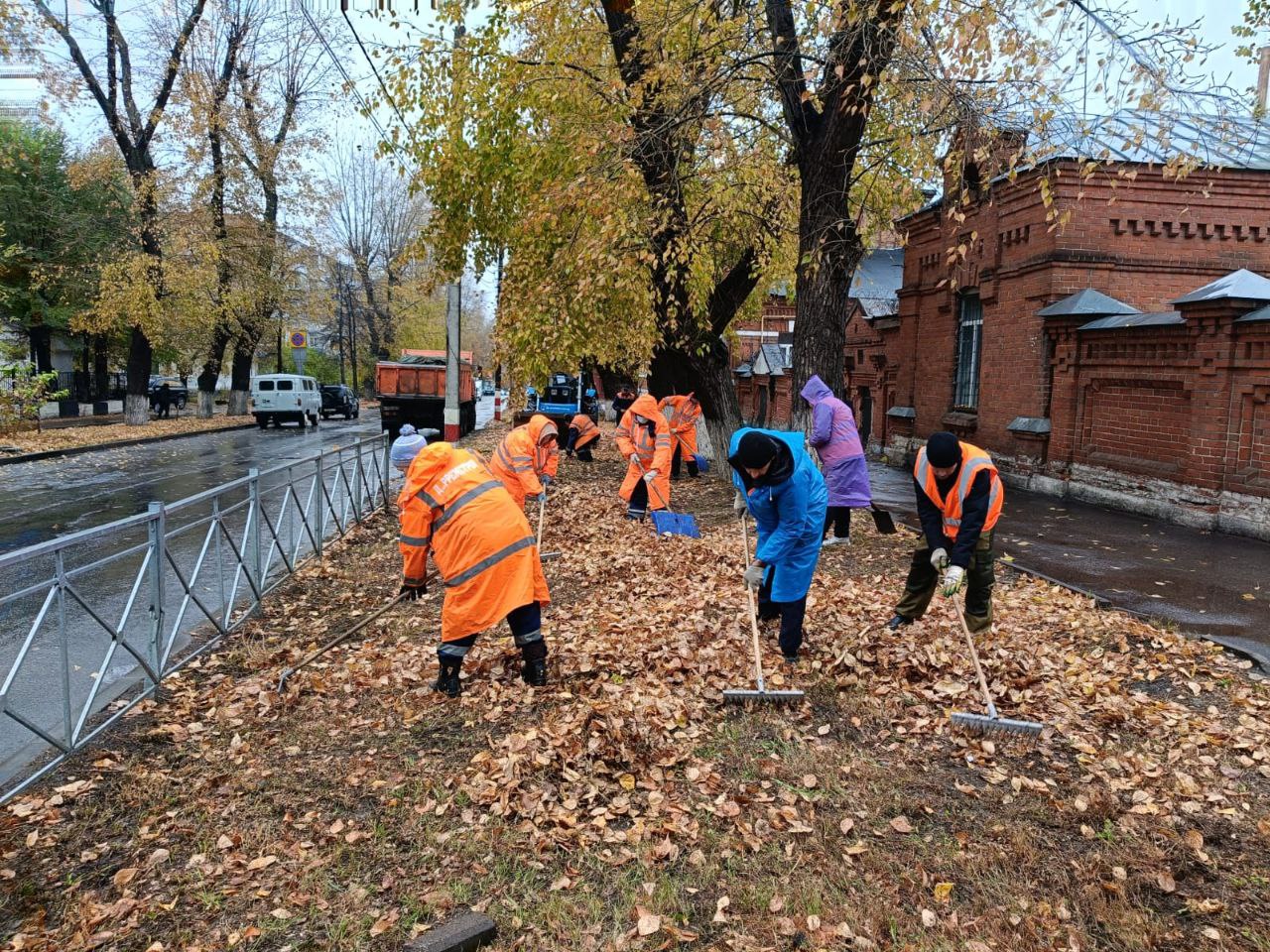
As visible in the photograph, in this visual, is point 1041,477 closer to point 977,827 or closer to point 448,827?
point 977,827

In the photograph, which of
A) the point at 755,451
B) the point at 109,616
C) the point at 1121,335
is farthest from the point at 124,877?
the point at 1121,335

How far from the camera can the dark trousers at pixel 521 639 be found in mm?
4949

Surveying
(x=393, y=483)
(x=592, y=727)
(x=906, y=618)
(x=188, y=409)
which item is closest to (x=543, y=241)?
(x=393, y=483)

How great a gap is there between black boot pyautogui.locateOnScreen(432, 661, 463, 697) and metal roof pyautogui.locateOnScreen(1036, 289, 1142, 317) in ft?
34.9

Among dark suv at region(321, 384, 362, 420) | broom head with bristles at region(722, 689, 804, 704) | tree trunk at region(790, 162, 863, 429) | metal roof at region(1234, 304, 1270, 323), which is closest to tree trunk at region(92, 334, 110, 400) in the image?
dark suv at region(321, 384, 362, 420)

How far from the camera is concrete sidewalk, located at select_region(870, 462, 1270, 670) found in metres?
6.52

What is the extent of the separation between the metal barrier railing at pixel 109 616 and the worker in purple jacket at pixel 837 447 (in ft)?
16.9

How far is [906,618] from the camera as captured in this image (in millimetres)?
5926

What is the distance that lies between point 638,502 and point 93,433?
18.8 m

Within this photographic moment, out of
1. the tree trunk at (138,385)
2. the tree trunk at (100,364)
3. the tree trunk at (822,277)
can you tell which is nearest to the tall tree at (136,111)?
the tree trunk at (138,385)

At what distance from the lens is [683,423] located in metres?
12.3

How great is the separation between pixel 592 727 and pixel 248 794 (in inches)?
67.2

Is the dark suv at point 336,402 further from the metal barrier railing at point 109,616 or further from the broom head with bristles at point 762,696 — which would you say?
the broom head with bristles at point 762,696

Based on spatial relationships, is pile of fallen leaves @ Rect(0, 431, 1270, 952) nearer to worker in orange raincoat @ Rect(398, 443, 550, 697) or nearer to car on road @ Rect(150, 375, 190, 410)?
worker in orange raincoat @ Rect(398, 443, 550, 697)
